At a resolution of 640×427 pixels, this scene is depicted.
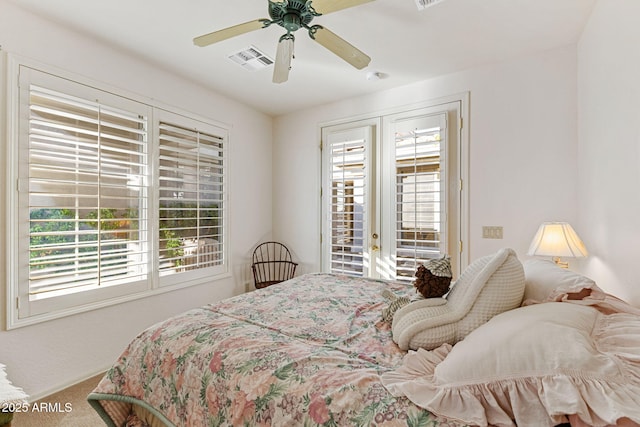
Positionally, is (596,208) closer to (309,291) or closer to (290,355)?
(309,291)

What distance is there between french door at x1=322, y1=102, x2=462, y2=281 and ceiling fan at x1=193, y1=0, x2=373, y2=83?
146 centimetres

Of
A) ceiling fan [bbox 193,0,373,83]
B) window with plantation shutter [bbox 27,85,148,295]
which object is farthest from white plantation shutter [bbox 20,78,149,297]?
ceiling fan [bbox 193,0,373,83]

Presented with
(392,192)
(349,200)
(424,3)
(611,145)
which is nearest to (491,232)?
(392,192)

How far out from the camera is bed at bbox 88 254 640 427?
757 millimetres

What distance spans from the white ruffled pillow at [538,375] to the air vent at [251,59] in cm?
266

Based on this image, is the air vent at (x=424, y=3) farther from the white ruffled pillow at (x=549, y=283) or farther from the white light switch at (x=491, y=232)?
the white light switch at (x=491, y=232)

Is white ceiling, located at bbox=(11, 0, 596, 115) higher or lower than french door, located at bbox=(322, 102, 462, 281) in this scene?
higher

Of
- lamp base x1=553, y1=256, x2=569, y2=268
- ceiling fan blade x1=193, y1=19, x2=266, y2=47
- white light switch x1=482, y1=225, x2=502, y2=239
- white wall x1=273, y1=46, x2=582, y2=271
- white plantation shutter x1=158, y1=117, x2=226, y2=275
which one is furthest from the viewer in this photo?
white plantation shutter x1=158, y1=117, x2=226, y2=275

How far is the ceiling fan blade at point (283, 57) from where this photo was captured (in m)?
1.85

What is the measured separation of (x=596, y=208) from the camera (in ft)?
6.82

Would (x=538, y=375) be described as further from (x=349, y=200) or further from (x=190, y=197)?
(x=190, y=197)

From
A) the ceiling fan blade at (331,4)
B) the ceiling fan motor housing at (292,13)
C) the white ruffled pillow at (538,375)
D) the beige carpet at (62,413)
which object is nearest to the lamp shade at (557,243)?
the white ruffled pillow at (538,375)

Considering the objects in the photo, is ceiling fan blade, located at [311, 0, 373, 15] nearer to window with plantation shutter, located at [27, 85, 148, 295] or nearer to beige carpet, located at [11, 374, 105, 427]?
window with plantation shutter, located at [27, 85, 148, 295]

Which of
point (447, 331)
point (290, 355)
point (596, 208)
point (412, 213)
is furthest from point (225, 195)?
point (596, 208)
